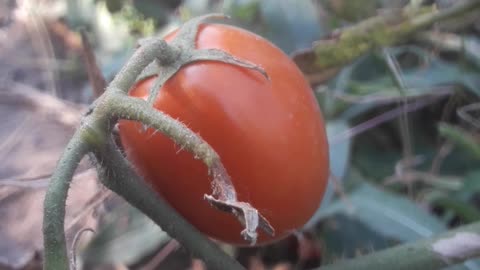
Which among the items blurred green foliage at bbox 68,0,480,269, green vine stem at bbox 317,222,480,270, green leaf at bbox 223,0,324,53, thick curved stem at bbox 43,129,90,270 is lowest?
blurred green foliage at bbox 68,0,480,269

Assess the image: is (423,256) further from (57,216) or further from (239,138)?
(57,216)

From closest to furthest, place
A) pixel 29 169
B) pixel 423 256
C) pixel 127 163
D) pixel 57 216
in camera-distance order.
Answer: pixel 57 216
pixel 127 163
pixel 423 256
pixel 29 169

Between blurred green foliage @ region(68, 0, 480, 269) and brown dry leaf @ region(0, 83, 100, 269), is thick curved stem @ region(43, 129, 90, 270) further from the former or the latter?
blurred green foliage @ region(68, 0, 480, 269)

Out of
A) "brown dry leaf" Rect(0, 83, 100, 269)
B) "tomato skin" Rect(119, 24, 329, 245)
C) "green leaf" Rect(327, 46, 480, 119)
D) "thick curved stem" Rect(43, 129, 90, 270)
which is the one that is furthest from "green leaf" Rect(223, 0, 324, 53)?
"thick curved stem" Rect(43, 129, 90, 270)

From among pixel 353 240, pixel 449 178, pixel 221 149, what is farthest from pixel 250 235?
pixel 449 178

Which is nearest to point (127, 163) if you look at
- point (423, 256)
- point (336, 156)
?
point (423, 256)

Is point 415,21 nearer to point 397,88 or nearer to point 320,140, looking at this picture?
point 397,88
